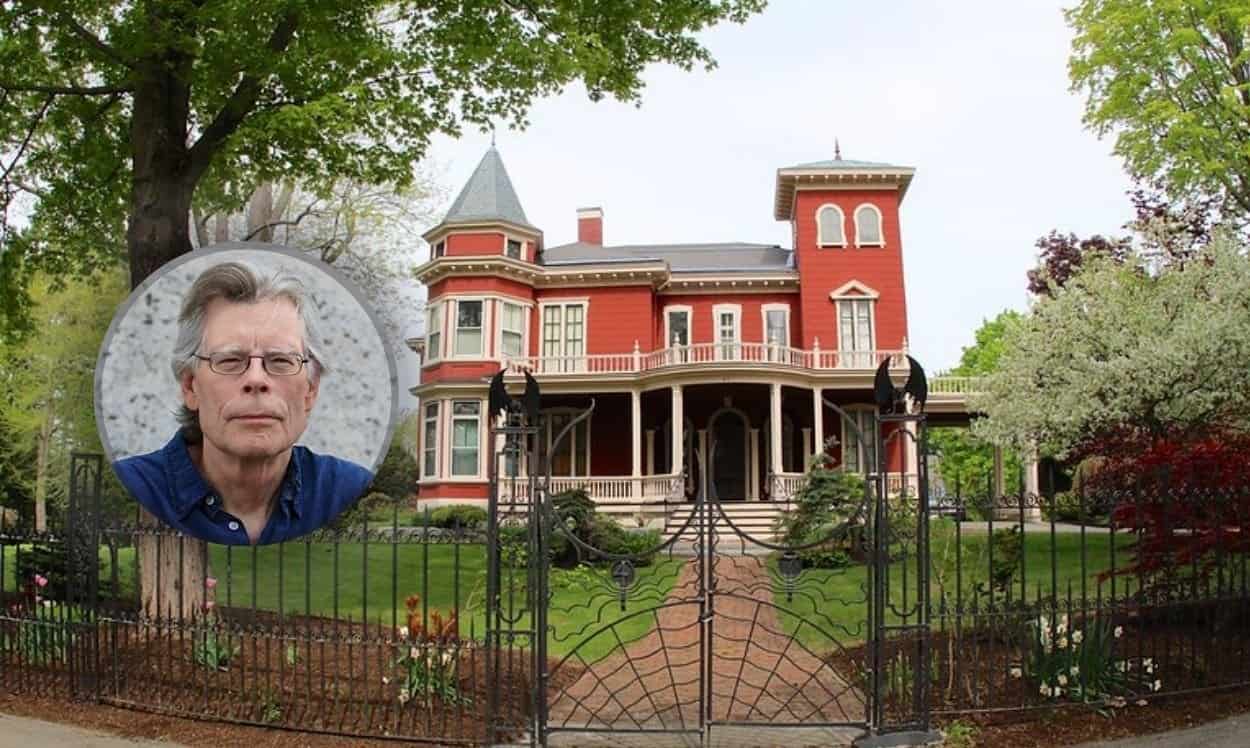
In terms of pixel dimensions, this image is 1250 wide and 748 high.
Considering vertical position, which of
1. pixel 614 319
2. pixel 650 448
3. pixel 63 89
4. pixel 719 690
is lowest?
pixel 719 690

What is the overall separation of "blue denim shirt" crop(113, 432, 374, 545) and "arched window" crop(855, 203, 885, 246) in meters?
22.6

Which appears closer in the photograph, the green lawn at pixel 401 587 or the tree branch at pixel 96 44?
the tree branch at pixel 96 44

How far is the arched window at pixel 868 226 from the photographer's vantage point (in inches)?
1128

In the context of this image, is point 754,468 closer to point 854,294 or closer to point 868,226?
point 854,294

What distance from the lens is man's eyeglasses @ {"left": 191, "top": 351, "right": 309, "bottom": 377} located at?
882 cm

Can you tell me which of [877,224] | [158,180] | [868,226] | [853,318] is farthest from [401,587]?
[877,224]

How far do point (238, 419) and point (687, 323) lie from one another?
70.9 ft

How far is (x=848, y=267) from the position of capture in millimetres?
28641

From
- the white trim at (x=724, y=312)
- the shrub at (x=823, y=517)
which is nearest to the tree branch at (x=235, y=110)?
the shrub at (x=823, y=517)

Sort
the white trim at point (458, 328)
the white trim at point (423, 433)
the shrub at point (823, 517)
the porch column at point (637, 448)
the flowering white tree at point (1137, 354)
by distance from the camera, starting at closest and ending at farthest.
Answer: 1. the flowering white tree at point (1137, 354)
2. the shrub at point (823, 517)
3. the porch column at point (637, 448)
4. the white trim at point (423, 433)
5. the white trim at point (458, 328)

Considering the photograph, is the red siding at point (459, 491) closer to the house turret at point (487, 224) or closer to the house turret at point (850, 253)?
the house turret at point (487, 224)

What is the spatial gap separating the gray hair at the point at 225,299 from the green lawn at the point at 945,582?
5165mm

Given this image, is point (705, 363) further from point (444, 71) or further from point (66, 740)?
point (66, 740)

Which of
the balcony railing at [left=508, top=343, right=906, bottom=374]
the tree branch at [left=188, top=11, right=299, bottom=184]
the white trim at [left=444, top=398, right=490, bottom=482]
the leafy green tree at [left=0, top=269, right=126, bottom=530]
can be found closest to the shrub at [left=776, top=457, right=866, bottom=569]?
the balcony railing at [left=508, top=343, right=906, bottom=374]
